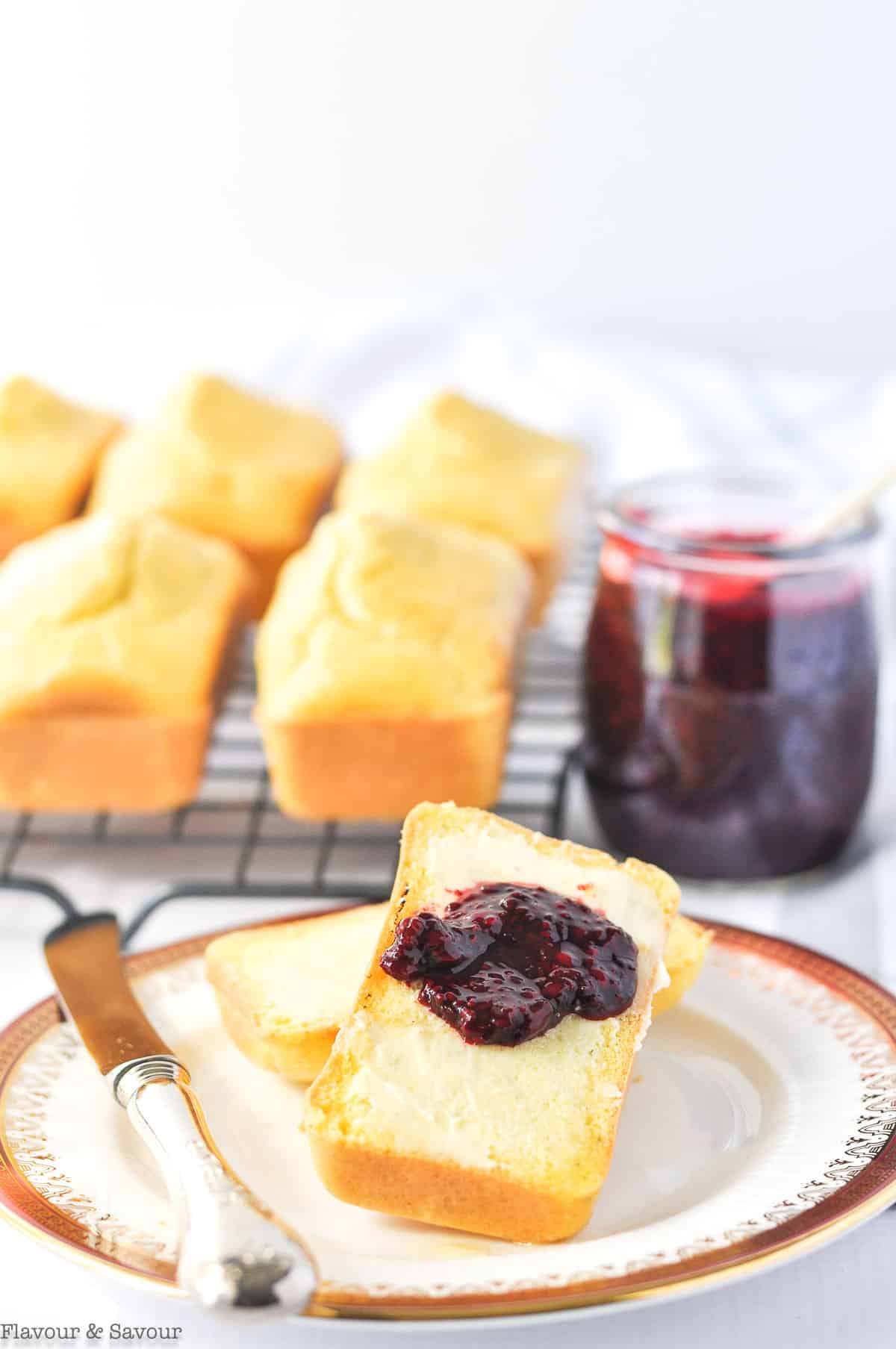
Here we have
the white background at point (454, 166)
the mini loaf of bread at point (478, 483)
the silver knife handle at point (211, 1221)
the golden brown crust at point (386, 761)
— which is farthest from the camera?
the white background at point (454, 166)

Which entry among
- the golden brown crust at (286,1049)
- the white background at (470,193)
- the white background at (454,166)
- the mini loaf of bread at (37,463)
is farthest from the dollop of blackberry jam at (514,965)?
the white background at (454,166)

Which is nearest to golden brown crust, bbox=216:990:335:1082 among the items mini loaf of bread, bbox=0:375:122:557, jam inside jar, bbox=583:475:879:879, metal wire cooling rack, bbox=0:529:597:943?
metal wire cooling rack, bbox=0:529:597:943

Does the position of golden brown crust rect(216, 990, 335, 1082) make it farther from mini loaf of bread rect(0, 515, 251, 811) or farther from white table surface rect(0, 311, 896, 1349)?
mini loaf of bread rect(0, 515, 251, 811)

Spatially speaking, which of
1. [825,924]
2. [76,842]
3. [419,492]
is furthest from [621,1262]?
[419,492]

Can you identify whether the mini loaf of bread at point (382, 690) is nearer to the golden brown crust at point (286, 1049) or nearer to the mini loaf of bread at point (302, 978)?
the mini loaf of bread at point (302, 978)

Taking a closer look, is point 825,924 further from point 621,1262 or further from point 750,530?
point 621,1262

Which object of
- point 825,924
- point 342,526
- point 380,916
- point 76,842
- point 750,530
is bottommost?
point 76,842

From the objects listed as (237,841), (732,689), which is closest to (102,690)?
(237,841)

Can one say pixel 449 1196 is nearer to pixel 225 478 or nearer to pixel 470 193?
pixel 225 478
